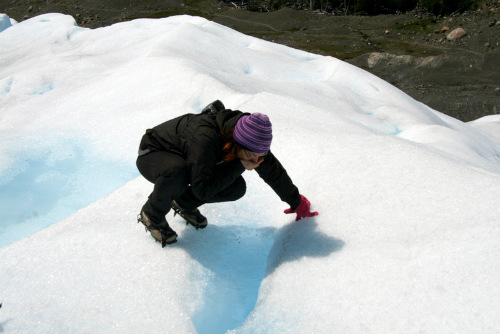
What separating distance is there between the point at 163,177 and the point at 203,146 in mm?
290

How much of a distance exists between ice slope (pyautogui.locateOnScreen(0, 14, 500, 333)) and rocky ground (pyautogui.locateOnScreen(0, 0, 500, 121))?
7.82 metres

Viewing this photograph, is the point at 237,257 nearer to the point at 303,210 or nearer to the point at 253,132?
the point at 303,210

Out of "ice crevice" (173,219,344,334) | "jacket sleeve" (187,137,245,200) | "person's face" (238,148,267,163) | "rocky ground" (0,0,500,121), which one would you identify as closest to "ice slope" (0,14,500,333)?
"ice crevice" (173,219,344,334)

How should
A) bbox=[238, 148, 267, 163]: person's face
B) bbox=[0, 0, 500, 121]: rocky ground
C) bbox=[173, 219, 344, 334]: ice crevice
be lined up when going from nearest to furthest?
bbox=[238, 148, 267, 163]: person's face < bbox=[173, 219, 344, 334]: ice crevice < bbox=[0, 0, 500, 121]: rocky ground

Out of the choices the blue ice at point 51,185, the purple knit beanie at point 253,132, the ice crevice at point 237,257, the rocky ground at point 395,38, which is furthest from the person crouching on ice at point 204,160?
the rocky ground at point 395,38

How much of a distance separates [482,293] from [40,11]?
28.8m

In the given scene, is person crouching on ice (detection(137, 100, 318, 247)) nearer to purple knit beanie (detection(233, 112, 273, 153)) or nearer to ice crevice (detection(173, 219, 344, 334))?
Answer: purple knit beanie (detection(233, 112, 273, 153))

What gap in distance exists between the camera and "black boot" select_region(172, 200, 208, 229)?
236cm

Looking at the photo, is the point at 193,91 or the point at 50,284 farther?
the point at 193,91

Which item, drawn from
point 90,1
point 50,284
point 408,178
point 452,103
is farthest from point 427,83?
point 90,1

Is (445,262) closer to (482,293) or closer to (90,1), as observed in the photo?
(482,293)

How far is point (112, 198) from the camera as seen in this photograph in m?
2.68

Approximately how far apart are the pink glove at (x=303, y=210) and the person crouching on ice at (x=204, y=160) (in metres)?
0.10

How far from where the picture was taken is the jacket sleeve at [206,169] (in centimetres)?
183
